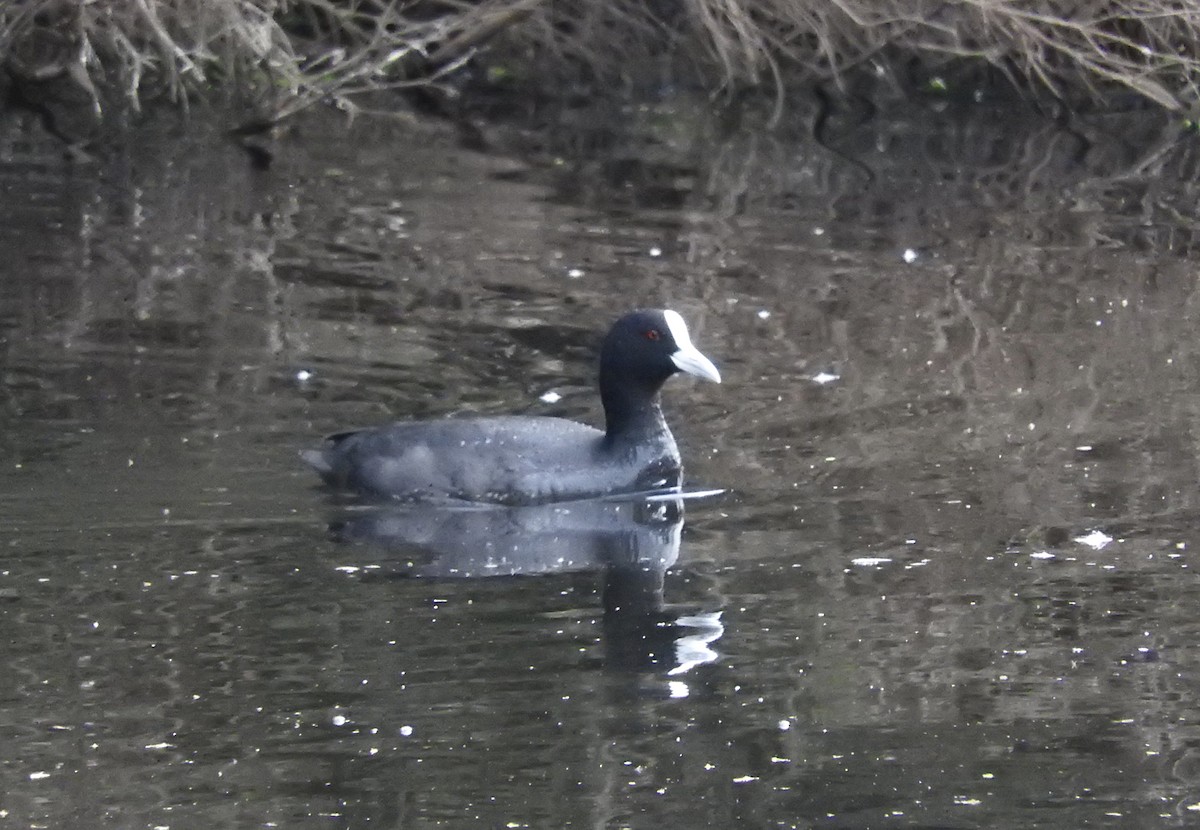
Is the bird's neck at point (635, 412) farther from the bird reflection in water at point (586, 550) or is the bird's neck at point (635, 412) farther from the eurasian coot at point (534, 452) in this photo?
the bird reflection in water at point (586, 550)

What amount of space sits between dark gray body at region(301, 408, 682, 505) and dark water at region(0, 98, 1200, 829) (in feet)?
0.53

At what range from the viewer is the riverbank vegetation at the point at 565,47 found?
1706cm

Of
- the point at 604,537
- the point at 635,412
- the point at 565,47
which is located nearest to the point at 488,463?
the point at 604,537

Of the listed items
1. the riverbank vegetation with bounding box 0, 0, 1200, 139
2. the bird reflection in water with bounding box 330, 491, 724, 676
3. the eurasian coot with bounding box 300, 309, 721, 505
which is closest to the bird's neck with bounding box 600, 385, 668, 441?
the eurasian coot with bounding box 300, 309, 721, 505

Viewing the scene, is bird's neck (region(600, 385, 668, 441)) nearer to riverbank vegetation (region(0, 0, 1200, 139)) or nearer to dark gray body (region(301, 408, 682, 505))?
dark gray body (region(301, 408, 682, 505))

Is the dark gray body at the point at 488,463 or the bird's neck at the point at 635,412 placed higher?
the bird's neck at the point at 635,412

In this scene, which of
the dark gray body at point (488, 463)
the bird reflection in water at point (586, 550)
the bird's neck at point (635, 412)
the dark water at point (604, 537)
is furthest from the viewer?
the bird's neck at point (635, 412)

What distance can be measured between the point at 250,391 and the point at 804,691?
4.58 m

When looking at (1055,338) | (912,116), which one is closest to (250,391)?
(1055,338)

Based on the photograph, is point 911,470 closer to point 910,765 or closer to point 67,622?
point 910,765

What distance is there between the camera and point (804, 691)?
6.64 metres

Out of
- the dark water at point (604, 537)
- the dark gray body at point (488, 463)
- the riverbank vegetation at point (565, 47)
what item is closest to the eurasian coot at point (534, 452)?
the dark gray body at point (488, 463)

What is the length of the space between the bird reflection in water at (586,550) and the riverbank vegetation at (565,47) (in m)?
7.85

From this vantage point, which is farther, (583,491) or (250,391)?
(250,391)
